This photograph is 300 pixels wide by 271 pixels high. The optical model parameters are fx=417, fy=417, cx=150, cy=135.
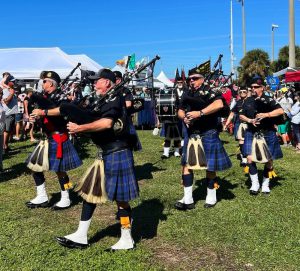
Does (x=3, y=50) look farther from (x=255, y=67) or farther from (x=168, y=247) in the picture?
(x=255, y=67)

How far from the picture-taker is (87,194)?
4020 mm

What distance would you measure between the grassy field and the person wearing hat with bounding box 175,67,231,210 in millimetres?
309

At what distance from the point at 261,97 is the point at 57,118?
3019mm

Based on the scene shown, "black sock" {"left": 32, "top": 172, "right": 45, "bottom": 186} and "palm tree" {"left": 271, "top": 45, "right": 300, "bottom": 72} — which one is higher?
"palm tree" {"left": 271, "top": 45, "right": 300, "bottom": 72}

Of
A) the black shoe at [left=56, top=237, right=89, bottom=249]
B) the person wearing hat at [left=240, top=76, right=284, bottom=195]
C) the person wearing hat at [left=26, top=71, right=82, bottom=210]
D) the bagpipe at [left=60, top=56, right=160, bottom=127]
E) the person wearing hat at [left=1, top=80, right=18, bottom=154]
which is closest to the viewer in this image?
the bagpipe at [left=60, top=56, right=160, bottom=127]

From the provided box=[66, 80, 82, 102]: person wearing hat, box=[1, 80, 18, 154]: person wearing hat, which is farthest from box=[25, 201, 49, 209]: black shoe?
box=[1, 80, 18, 154]: person wearing hat

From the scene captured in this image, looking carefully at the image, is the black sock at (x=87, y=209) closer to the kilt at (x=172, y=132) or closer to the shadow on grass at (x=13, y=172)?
the shadow on grass at (x=13, y=172)

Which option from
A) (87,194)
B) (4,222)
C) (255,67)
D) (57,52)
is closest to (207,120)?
(87,194)

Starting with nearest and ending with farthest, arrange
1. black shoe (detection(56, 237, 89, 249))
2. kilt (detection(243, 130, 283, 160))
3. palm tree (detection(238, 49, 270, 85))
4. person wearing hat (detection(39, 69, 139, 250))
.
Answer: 1. person wearing hat (detection(39, 69, 139, 250))
2. black shoe (detection(56, 237, 89, 249))
3. kilt (detection(243, 130, 283, 160))
4. palm tree (detection(238, 49, 270, 85))

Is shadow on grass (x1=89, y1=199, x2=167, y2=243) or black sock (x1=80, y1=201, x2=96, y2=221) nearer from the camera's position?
black sock (x1=80, y1=201, x2=96, y2=221)

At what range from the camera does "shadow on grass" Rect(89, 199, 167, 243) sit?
456 centimetres

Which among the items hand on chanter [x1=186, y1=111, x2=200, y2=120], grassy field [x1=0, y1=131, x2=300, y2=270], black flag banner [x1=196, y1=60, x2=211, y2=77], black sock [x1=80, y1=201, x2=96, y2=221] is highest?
black flag banner [x1=196, y1=60, x2=211, y2=77]

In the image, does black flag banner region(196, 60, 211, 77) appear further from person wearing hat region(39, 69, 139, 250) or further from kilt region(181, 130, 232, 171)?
person wearing hat region(39, 69, 139, 250)

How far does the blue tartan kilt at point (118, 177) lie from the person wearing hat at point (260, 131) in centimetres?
Result: 281
